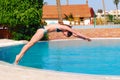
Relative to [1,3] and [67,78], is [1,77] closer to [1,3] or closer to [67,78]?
[67,78]

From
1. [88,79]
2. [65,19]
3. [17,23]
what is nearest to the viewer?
[88,79]

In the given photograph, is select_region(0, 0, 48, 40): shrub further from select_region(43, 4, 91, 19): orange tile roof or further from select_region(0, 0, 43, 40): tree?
select_region(43, 4, 91, 19): orange tile roof

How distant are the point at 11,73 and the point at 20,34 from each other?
23.3 metres

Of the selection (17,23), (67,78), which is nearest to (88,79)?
(67,78)

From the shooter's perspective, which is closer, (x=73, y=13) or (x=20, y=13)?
(x=20, y=13)

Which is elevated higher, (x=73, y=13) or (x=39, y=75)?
(x=39, y=75)

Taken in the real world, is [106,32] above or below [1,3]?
below

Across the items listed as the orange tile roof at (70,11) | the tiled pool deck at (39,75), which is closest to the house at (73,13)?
the orange tile roof at (70,11)

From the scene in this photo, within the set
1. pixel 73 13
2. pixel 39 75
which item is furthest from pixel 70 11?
pixel 39 75

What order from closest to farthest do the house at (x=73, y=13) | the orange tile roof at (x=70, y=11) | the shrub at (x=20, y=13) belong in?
the shrub at (x=20, y=13) → the house at (x=73, y=13) → the orange tile roof at (x=70, y=11)

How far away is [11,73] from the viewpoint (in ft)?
27.6

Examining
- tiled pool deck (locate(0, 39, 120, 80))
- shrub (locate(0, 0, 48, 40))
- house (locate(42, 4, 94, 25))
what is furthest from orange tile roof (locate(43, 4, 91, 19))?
tiled pool deck (locate(0, 39, 120, 80))

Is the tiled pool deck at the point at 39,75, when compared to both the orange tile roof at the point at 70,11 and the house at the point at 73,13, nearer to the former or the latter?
the house at the point at 73,13

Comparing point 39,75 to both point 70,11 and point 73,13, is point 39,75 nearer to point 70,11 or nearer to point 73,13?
point 73,13
